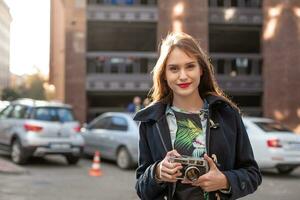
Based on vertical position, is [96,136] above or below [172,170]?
below

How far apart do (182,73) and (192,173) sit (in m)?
0.51

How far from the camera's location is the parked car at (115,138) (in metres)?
14.0

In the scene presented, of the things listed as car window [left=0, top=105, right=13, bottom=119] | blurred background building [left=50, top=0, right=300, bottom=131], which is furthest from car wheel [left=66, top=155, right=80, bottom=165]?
blurred background building [left=50, top=0, right=300, bottom=131]

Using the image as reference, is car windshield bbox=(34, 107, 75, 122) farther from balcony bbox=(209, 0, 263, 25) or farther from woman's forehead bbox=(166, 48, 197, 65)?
balcony bbox=(209, 0, 263, 25)

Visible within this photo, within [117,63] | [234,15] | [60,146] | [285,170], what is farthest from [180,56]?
[234,15]

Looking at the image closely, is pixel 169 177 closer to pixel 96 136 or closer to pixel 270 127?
pixel 270 127

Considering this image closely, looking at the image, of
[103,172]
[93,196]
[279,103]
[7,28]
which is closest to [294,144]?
[103,172]

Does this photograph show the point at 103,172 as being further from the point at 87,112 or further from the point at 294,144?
the point at 87,112

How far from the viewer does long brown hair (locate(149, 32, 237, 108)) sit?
2521 mm

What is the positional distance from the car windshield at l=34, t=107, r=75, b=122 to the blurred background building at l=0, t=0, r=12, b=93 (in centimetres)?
12059

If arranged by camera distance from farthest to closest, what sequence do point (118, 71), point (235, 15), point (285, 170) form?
point (235, 15), point (118, 71), point (285, 170)

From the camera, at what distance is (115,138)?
14820 mm

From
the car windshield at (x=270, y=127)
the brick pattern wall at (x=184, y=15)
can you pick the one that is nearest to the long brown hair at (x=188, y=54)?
the car windshield at (x=270, y=127)

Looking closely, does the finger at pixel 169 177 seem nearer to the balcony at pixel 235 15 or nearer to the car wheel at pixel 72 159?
the car wheel at pixel 72 159
